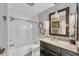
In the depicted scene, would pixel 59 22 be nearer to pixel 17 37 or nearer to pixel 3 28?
pixel 17 37

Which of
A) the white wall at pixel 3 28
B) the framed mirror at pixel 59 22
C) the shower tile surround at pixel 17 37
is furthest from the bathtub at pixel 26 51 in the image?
the framed mirror at pixel 59 22

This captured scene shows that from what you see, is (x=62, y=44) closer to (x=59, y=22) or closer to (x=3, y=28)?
(x=59, y=22)

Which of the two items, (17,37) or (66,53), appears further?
(17,37)

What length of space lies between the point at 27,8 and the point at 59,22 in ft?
1.47

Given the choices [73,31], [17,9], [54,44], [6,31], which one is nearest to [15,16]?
[17,9]

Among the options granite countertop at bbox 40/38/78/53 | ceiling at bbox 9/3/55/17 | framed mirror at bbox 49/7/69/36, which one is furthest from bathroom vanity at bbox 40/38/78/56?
ceiling at bbox 9/3/55/17

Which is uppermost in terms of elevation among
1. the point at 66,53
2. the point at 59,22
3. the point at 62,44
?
the point at 59,22

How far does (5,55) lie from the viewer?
1.29 metres

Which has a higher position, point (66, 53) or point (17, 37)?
point (17, 37)

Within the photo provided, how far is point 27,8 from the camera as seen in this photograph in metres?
1.33

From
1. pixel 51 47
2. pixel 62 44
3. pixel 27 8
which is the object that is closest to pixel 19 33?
pixel 27 8

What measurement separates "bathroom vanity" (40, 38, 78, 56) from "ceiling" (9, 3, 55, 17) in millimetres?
392

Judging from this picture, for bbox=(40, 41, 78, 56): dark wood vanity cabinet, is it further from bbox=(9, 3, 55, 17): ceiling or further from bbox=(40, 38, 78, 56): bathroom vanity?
bbox=(9, 3, 55, 17): ceiling

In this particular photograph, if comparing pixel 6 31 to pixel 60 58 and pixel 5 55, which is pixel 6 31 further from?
pixel 60 58
